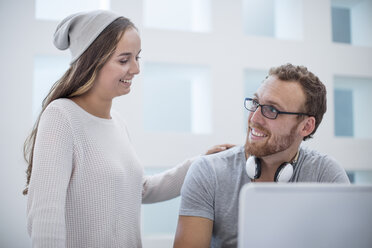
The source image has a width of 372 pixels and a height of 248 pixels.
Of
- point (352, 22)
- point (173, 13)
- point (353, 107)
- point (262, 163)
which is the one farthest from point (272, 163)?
point (352, 22)

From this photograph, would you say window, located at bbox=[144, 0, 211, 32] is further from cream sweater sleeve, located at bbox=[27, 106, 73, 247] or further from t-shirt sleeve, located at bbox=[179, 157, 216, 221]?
cream sweater sleeve, located at bbox=[27, 106, 73, 247]

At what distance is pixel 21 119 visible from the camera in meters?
2.28

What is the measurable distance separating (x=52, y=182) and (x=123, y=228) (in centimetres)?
40

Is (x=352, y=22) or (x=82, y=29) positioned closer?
(x=82, y=29)

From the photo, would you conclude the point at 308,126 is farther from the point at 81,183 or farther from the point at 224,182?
the point at 81,183

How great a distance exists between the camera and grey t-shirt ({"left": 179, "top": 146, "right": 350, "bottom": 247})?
1.51m

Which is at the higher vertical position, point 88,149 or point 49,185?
point 88,149

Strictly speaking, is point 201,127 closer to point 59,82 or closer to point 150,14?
point 150,14

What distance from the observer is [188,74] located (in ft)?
9.28

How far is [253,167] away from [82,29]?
0.89 meters

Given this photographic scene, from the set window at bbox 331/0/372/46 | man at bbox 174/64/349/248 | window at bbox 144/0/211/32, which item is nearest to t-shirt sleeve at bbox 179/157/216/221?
man at bbox 174/64/349/248

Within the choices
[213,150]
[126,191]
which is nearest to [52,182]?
[126,191]

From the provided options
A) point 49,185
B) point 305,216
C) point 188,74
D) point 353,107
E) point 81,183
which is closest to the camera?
point 305,216

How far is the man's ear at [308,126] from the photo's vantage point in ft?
5.61
